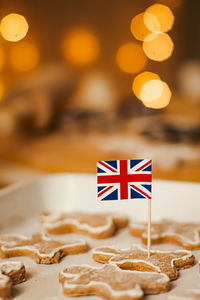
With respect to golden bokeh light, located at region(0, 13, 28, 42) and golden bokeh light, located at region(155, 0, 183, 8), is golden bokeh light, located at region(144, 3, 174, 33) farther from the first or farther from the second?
golden bokeh light, located at region(0, 13, 28, 42)

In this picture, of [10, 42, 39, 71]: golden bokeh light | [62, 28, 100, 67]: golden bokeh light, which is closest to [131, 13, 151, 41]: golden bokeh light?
[62, 28, 100, 67]: golden bokeh light

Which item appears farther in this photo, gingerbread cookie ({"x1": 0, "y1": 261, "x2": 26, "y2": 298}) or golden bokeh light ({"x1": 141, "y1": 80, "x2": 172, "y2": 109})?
golden bokeh light ({"x1": 141, "y1": 80, "x2": 172, "y2": 109})

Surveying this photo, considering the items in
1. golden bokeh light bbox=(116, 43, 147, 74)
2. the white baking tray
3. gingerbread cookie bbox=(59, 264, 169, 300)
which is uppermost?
golden bokeh light bbox=(116, 43, 147, 74)

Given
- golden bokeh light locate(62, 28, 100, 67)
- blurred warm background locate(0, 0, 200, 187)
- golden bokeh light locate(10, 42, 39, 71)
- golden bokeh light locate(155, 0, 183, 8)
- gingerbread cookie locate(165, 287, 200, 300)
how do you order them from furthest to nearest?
golden bokeh light locate(10, 42, 39, 71) < golden bokeh light locate(62, 28, 100, 67) < blurred warm background locate(0, 0, 200, 187) < golden bokeh light locate(155, 0, 183, 8) < gingerbread cookie locate(165, 287, 200, 300)

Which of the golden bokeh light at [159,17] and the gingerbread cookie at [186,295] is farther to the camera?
the golden bokeh light at [159,17]

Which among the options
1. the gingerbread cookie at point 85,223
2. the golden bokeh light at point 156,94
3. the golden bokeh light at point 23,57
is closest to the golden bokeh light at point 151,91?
the golden bokeh light at point 156,94

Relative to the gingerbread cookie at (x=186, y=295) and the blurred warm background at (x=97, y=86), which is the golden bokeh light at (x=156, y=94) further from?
the gingerbread cookie at (x=186, y=295)

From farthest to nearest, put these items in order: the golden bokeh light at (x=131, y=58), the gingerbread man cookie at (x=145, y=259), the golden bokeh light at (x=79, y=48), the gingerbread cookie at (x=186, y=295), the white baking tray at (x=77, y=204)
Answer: the golden bokeh light at (x=79, y=48)
the golden bokeh light at (x=131, y=58)
the white baking tray at (x=77, y=204)
the gingerbread man cookie at (x=145, y=259)
the gingerbread cookie at (x=186, y=295)

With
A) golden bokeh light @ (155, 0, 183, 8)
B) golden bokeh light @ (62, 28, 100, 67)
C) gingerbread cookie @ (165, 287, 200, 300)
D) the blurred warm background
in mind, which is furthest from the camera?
golden bokeh light @ (62, 28, 100, 67)
